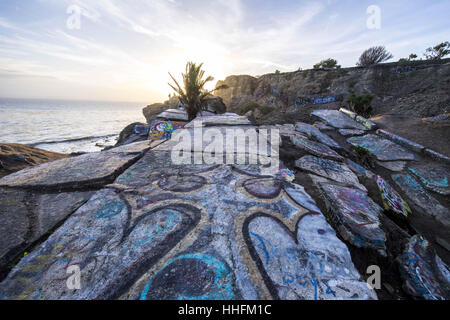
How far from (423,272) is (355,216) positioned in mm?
535

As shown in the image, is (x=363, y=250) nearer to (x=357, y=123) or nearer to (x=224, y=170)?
(x=224, y=170)

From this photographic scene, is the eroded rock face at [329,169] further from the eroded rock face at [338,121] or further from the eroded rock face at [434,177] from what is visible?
the eroded rock face at [338,121]

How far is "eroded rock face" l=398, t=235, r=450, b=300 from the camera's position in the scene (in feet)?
3.74

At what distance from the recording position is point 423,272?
1.27m

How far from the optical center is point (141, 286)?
946 millimetres

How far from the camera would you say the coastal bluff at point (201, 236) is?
0.98m

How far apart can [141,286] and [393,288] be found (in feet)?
5.61

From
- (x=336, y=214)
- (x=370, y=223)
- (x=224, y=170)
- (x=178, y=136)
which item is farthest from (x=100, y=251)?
(x=178, y=136)

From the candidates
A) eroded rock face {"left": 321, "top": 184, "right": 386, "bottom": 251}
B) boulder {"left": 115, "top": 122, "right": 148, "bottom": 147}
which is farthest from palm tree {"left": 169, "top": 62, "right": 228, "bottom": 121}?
eroded rock face {"left": 321, "top": 184, "right": 386, "bottom": 251}

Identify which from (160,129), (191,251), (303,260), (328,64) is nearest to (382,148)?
(303,260)

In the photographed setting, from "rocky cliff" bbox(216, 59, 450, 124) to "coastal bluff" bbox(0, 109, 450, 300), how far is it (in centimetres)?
517

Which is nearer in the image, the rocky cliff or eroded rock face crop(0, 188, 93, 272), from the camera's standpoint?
eroded rock face crop(0, 188, 93, 272)

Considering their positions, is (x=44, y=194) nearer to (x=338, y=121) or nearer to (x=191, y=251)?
(x=191, y=251)

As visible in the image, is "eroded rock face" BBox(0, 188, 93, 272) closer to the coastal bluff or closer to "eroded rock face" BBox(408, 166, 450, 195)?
the coastal bluff
